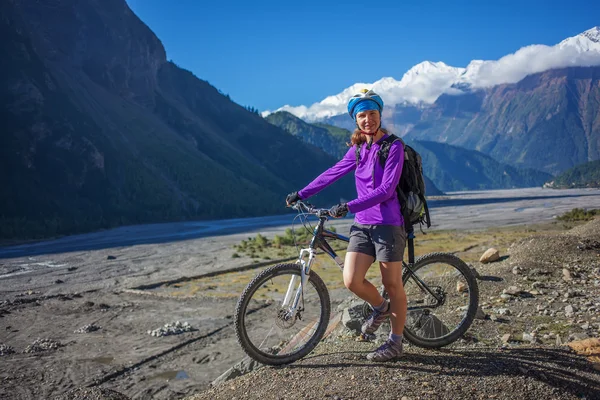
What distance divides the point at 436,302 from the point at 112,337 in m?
10.2

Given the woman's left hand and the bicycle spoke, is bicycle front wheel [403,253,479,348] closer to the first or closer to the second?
the bicycle spoke

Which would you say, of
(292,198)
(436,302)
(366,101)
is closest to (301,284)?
(292,198)

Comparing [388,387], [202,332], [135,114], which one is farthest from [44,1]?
[388,387]

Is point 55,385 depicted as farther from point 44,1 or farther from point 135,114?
point 44,1

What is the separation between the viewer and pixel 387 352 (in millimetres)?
4375

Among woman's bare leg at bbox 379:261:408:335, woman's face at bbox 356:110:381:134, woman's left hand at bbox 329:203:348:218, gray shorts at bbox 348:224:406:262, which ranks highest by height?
woman's face at bbox 356:110:381:134

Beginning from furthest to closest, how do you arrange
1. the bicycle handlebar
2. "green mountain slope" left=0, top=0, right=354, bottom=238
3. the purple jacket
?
"green mountain slope" left=0, top=0, right=354, bottom=238 → the bicycle handlebar → the purple jacket

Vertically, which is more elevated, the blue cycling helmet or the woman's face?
the blue cycling helmet

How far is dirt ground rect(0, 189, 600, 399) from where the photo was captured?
29.4 feet

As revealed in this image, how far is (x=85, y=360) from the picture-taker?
10.4 metres

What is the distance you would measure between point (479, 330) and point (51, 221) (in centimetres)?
6802

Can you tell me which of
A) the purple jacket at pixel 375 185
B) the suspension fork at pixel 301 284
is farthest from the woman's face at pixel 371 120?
the suspension fork at pixel 301 284

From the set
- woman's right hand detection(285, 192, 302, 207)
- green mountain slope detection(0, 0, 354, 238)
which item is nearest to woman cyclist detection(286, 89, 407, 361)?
woman's right hand detection(285, 192, 302, 207)

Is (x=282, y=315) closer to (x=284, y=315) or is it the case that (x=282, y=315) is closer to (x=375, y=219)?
(x=284, y=315)
